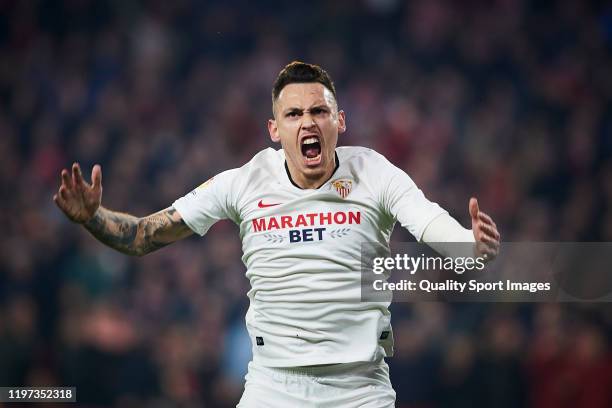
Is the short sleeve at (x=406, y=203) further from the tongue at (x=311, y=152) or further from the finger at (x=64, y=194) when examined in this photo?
the finger at (x=64, y=194)

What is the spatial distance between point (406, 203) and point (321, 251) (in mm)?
414

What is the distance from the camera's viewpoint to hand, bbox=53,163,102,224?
3.90 metres

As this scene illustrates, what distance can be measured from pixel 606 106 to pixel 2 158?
19.7 ft

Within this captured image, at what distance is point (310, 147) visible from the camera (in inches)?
159

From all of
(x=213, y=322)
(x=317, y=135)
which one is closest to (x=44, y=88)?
(x=213, y=322)

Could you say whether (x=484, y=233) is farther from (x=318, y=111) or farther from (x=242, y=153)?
(x=242, y=153)

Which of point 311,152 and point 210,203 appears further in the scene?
point 210,203

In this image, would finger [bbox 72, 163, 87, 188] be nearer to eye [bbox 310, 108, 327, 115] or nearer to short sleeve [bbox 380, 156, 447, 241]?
eye [bbox 310, 108, 327, 115]

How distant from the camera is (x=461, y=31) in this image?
1007 cm

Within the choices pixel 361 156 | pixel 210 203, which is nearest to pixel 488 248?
pixel 361 156

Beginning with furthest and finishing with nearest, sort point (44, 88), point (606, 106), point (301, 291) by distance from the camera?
point (44, 88)
point (606, 106)
point (301, 291)

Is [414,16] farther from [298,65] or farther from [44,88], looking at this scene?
[298,65]

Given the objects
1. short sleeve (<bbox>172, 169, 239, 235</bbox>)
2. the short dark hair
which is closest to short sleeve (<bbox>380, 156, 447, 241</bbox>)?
the short dark hair

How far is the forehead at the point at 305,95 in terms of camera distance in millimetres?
4098
